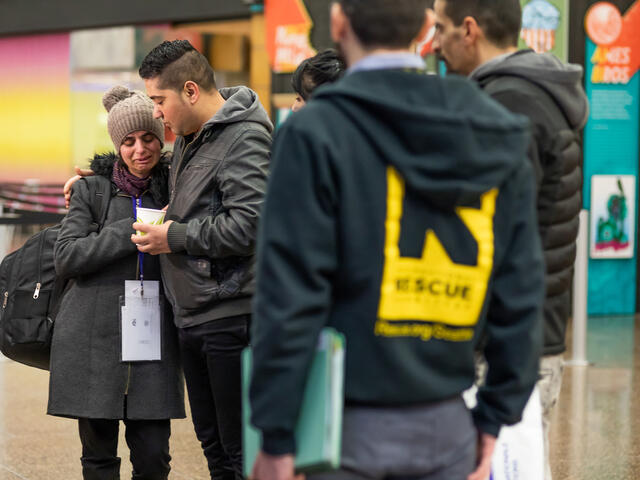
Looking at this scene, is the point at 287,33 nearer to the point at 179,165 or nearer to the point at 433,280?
the point at 179,165

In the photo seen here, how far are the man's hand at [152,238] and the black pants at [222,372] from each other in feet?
1.04

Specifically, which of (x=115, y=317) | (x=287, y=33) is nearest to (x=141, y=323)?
(x=115, y=317)

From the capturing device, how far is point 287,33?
11242 millimetres

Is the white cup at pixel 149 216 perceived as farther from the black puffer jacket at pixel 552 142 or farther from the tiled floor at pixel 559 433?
the tiled floor at pixel 559 433

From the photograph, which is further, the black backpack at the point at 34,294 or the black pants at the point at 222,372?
the black backpack at the point at 34,294

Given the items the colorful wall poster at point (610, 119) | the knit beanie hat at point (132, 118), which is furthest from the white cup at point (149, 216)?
the colorful wall poster at point (610, 119)

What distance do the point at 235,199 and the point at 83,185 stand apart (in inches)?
27.9

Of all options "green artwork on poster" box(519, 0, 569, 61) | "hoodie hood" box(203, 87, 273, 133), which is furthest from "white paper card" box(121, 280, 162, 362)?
"green artwork on poster" box(519, 0, 569, 61)

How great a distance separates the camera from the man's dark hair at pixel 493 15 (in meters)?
2.68

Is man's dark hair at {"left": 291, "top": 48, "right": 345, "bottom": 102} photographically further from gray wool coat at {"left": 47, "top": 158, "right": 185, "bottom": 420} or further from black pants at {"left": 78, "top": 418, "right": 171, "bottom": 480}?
black pants at {"left": 78, "top": 418, "right": 171, "bottom": 480}

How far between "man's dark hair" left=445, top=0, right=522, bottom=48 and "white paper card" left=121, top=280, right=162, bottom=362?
170 centimetres

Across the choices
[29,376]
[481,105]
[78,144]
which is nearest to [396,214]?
[481,105]

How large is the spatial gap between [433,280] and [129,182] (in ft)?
6.90

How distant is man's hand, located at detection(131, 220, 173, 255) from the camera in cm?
350
